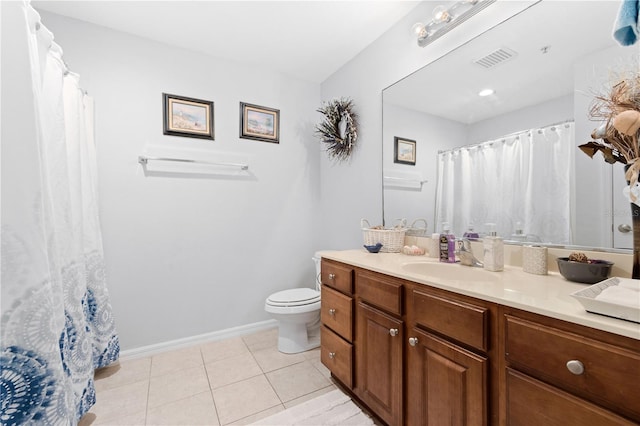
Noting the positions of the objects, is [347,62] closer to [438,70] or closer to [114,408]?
[438,70]

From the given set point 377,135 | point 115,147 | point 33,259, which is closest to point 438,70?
point 377,135

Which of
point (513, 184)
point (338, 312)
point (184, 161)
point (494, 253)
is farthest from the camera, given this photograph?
point (184, 161)

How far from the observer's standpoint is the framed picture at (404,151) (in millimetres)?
1849

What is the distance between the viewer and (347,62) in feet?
8.09

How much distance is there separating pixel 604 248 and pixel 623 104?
0.54m

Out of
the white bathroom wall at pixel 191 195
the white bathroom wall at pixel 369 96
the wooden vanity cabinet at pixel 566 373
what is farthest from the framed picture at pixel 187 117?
the wooden vanity cabinet at pixel 566 373

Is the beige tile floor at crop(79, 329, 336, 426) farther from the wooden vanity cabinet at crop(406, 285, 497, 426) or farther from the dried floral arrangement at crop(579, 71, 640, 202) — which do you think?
the dried floral arrangement at crop(579, 71, 640, 202)

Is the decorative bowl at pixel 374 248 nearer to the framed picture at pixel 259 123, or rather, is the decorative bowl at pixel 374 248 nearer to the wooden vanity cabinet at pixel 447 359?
the wooden vanity cabinet at pixel 447 359

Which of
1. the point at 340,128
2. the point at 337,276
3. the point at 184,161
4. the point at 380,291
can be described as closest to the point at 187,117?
the point at 184,161

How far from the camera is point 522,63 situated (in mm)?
1306

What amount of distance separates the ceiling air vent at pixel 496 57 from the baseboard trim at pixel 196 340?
8.40ft

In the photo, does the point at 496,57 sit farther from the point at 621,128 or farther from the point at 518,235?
the point at 518,235

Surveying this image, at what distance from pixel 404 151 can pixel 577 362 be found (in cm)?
148

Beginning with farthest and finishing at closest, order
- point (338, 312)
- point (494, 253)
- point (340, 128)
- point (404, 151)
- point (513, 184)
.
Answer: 1. point (340, 128)
2. point (404, 151)
3. point (338, 312)
4. point (513, 184)
5. point (494, 253)
